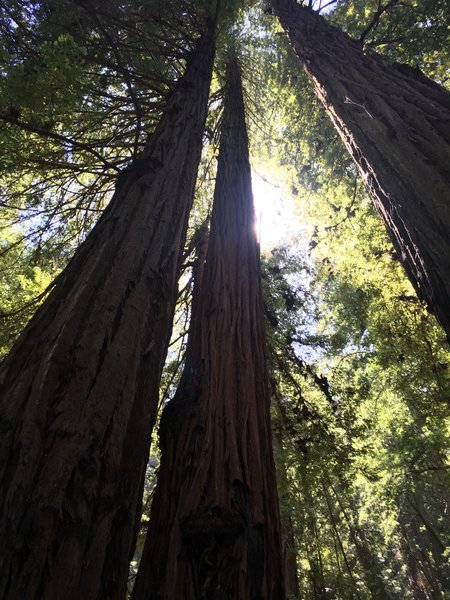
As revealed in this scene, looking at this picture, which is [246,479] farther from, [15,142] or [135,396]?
[15,142]

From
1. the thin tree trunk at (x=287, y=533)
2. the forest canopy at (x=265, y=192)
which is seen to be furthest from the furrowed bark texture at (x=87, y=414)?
the thin tree trunk at (x=287, y=533)

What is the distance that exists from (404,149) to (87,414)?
265 centimetres

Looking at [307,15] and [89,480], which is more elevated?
[307,15]

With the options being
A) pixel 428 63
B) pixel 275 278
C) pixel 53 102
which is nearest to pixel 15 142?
pixel 53 102

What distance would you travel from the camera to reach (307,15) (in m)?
5.84

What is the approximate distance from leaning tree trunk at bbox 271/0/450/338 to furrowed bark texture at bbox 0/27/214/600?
4.75ft

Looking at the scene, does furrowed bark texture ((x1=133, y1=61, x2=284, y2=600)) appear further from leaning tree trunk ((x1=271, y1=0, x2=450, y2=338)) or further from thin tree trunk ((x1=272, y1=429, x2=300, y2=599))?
thin tree trunk ((x1=272, y1=429, x2=300, y2=599))

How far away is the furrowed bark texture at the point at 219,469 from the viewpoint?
1152mm

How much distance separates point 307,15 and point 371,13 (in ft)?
6.88

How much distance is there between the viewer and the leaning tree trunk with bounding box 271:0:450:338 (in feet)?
7.09

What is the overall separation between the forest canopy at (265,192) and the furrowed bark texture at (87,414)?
0.05ft

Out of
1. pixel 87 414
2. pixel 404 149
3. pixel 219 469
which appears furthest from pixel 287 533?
pixel 87 414

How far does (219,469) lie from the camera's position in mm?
1411

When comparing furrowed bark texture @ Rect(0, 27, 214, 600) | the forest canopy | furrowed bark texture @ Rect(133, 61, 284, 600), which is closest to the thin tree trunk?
the forest canopy
